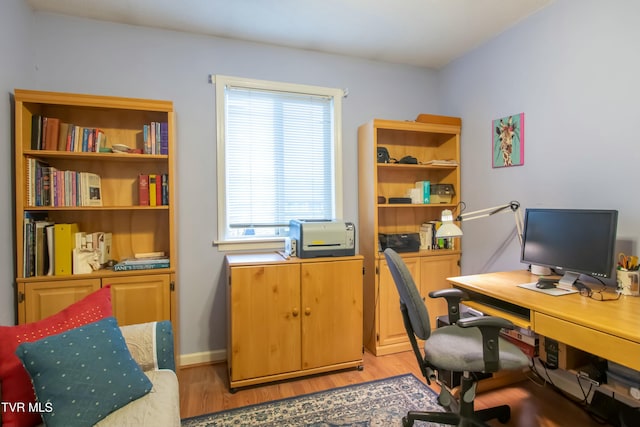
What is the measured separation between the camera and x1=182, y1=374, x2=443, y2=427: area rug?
1869 millimetres

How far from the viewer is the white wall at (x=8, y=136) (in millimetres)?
1851

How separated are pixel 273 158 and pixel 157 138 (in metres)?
0.92

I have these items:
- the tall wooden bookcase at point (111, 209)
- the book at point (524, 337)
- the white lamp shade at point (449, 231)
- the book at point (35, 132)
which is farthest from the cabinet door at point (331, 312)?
the book at point (35, 132)

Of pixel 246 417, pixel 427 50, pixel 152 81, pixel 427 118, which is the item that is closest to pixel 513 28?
pixel 427 50

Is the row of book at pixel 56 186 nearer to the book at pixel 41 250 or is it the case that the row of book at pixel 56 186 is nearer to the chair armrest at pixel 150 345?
the book at pixel 41 250

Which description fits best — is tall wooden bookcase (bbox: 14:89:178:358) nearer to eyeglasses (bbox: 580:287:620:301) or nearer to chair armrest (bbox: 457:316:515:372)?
chair armrest (bbox: 457:316:515:372)

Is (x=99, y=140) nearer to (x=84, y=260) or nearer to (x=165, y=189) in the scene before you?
(x=165, y=189)

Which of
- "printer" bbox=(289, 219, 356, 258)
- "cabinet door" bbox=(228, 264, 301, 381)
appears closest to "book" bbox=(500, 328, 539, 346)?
"printer" bbox=(289, 219, 356, 258)

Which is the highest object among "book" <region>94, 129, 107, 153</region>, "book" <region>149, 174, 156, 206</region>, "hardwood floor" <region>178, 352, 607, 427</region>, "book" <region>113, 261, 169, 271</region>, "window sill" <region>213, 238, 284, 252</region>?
"book" <region>94, 129, 107, 153</region>

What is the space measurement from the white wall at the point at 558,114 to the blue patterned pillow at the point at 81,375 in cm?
259

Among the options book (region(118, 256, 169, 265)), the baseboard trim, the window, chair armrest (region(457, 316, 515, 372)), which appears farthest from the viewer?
the window

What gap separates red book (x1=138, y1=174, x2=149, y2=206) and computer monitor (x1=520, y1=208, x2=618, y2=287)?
8.38ft

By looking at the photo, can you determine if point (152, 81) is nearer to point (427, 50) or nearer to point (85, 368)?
point (85, 368)

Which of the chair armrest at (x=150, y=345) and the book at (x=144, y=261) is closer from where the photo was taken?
the chair armrest at (x=150, y=345)
